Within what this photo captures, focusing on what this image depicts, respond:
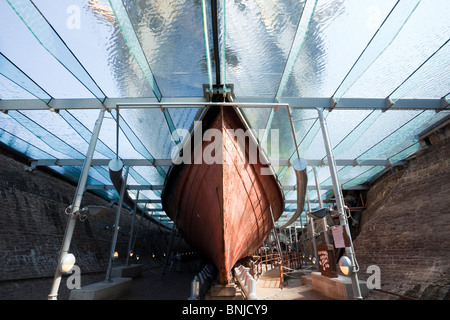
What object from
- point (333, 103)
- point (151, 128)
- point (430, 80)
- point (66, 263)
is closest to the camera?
point (66, 263)

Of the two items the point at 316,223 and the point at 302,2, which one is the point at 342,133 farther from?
the point at 316,223

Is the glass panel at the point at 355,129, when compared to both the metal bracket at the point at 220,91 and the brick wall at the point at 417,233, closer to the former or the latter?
the brick wall at the point at 417,233

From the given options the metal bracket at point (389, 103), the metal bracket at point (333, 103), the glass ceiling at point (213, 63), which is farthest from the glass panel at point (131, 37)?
the metal bracket at point (389, 103)

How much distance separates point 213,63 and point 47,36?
3.68 metres

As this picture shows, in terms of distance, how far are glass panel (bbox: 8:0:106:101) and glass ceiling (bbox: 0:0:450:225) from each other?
21 millimetres

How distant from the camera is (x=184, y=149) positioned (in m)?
7.16

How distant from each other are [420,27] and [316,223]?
21923mm

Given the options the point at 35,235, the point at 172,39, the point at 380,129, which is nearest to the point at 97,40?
the point at 172,39

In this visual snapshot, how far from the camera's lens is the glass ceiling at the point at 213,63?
Answer: 4.42m

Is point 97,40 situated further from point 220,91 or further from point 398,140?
point 398,140

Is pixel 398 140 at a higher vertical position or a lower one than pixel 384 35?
higher

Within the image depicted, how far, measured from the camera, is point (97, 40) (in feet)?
16.0
